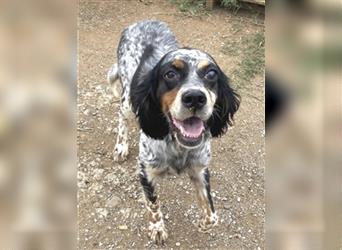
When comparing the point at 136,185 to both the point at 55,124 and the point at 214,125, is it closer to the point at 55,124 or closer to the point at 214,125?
the point at 214,125

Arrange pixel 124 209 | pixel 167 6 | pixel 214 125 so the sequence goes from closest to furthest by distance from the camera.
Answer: pixel 214 125 < pixel 124 209 < pixel 167 6

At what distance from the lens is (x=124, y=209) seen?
3951 mm

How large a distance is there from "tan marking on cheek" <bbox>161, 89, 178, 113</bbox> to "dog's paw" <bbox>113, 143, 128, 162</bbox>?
124 centimetres

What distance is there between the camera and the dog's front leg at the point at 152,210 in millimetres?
3631

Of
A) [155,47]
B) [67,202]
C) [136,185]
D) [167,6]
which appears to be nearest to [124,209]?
[136,185]

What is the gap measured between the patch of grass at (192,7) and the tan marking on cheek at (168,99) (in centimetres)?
379

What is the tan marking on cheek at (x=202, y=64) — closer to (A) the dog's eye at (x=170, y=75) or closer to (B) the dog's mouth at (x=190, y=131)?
(A) the dog's eye at (x=170, y=75)

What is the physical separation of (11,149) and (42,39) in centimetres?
20

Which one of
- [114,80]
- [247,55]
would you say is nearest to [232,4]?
[247,55]

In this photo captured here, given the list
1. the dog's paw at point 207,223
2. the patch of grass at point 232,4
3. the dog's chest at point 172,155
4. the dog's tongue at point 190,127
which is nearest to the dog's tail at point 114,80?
the dog's chest at point 172,155

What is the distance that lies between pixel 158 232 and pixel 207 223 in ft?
1.27

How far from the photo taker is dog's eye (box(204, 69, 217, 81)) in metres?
3.03

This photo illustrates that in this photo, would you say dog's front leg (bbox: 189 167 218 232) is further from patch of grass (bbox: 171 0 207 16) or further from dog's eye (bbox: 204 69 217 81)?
patch of grass (bbox: 171 0 207 16)

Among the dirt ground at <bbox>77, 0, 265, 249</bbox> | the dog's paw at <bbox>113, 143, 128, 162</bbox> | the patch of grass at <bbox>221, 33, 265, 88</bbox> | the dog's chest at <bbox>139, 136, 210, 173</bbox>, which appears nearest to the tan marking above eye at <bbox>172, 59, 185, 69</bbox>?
the dog's chest at <bbox>139, 136, 210, 173</bbox>
